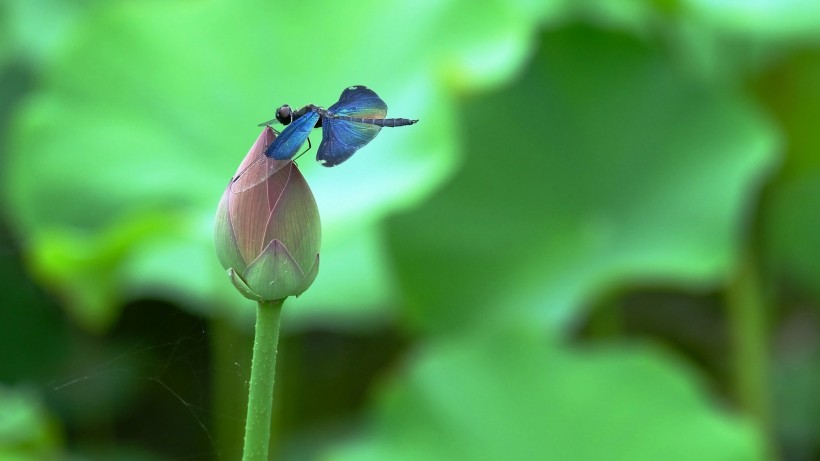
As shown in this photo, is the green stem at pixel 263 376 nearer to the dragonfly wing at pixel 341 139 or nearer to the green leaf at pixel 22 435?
the dragonfly wing at pixel 341 139

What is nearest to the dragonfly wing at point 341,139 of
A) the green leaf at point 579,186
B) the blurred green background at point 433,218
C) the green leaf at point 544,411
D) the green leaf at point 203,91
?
the blurred green background at point 433,218

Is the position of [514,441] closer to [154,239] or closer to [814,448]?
[154,239]

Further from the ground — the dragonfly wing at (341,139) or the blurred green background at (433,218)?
the blurred green background at (433,218)

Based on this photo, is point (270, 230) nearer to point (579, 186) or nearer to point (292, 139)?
point (292, 139)

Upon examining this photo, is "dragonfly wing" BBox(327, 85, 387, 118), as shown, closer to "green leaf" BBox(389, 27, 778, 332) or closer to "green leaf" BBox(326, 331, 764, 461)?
"green leaf" BBox(326, 331, 764, 461)

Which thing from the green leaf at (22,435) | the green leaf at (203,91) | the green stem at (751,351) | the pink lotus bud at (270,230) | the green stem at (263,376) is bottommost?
the green stem at (263,376)

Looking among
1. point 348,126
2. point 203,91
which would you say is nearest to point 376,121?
point 348,126
